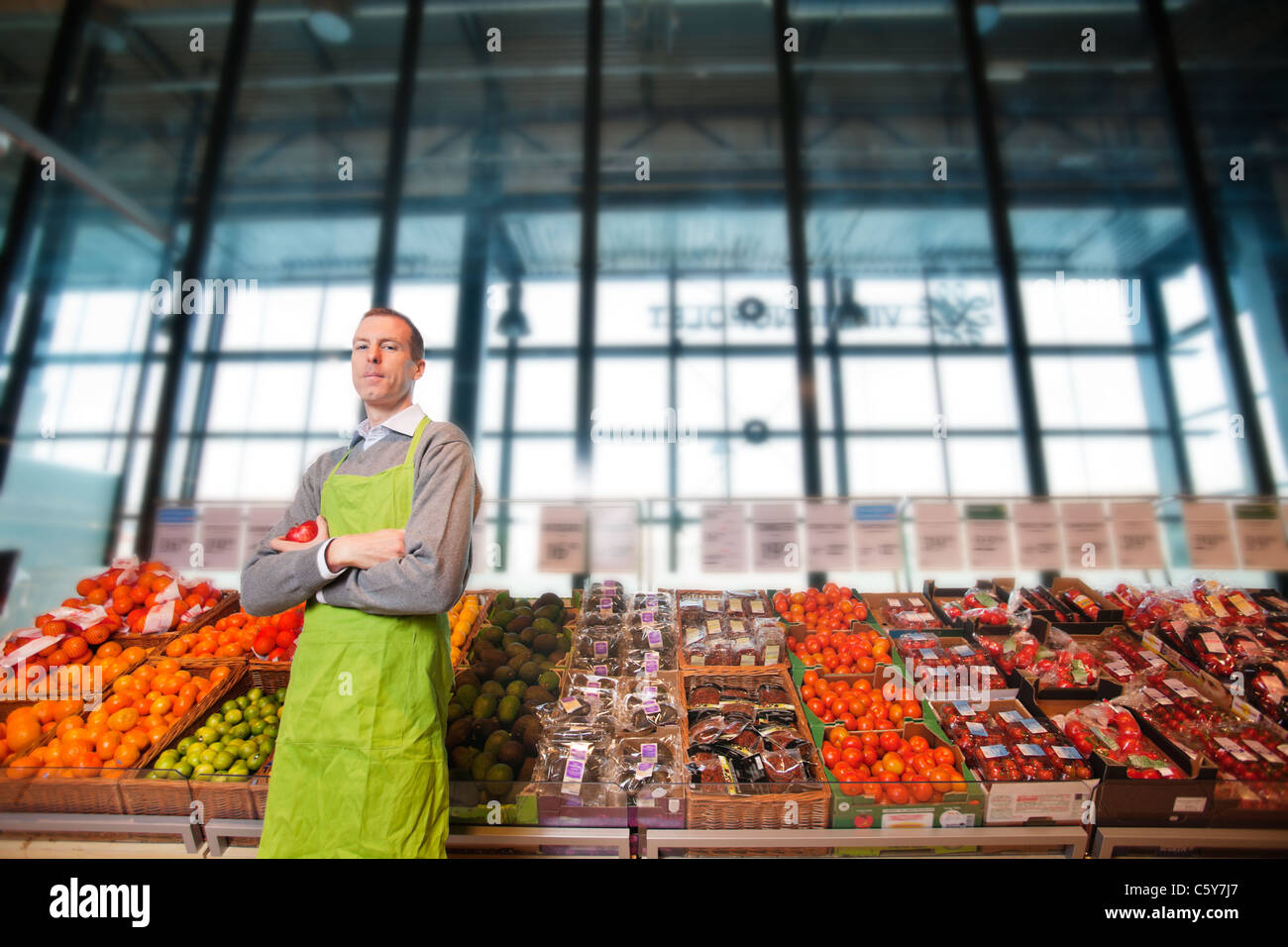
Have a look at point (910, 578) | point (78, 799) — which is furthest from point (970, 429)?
point (78, 799)

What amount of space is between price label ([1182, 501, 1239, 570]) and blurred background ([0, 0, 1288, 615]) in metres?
0.78

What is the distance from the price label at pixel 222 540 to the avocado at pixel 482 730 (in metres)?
1.72

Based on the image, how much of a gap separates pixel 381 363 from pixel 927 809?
211cm

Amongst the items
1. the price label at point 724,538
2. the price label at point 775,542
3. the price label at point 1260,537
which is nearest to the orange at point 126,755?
the price label at point 724,538

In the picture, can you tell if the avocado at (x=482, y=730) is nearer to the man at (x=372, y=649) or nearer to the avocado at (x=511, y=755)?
the avocado at (x=511, y=755)

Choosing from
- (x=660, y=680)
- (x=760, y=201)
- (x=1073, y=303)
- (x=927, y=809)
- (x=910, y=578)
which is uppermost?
(x=760, y=201)

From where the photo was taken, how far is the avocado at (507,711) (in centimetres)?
195

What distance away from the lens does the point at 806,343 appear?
357 centimetres

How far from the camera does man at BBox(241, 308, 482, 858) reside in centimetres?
123

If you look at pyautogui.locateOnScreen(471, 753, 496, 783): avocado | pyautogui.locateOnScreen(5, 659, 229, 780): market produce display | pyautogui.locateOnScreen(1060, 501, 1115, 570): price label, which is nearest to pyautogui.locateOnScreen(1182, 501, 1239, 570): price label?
pyautogui.locateOnScreen(1060, 501, 1115, 570): price label

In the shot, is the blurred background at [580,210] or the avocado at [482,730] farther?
the blurred background at [580,210]

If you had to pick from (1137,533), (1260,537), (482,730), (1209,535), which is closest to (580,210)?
(482,730)

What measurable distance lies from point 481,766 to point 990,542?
257 cm
